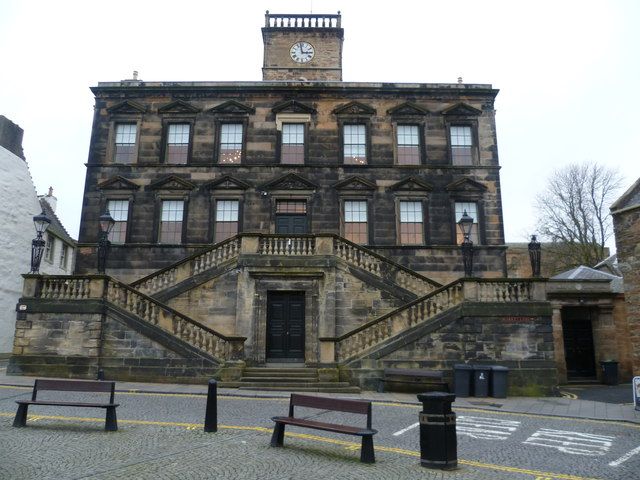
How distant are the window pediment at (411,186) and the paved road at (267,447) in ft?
47.2

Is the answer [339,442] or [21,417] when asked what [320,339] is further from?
[21,417]

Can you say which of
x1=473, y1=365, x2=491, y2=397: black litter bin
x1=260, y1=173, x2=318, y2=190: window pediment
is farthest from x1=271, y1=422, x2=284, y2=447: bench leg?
x1=260, y1=173, x2=318, y2=190: window pediment

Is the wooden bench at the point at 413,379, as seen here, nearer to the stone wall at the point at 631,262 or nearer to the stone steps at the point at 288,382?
the stone steps at the point at 288,382

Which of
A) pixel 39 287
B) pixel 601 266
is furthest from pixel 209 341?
pixel 601 266

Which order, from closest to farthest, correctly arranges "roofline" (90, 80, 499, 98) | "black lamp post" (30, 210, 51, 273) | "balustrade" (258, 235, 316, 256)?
1. "black lamp post" (30, 210, 51, 273)
2. "balustrade" (258, 235, 316, 256)
3. "roofline" (90, 80, 499, 98)

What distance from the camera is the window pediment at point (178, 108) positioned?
2559 centimetres

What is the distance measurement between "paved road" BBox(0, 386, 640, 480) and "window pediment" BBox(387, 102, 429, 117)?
1739 centimetres

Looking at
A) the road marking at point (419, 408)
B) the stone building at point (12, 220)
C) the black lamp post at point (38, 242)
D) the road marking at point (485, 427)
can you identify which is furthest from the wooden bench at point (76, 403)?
the stone building at point (12, 220)

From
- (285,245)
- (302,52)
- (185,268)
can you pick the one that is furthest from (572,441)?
(302,52)

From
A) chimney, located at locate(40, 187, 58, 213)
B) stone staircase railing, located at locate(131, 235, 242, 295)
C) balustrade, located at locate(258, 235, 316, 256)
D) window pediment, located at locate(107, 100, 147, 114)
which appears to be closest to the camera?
stone staircase railing, located at locate(131, 235, 242, 295)

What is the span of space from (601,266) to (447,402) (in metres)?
29.3

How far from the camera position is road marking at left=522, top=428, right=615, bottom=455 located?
8664 mm

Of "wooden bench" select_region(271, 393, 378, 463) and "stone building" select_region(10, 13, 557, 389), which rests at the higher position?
"stone building" select_region(10, 13, 557, 389)

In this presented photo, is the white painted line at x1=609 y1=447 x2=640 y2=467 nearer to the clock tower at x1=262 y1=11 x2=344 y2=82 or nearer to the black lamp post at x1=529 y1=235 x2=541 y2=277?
the black lamp post at x1=529 y1=235 x2=541 y2=277
